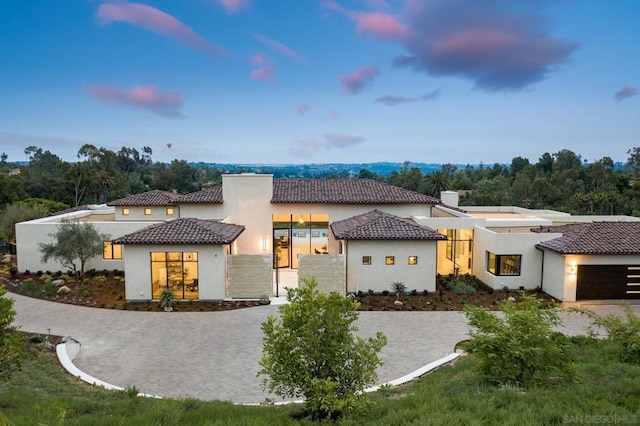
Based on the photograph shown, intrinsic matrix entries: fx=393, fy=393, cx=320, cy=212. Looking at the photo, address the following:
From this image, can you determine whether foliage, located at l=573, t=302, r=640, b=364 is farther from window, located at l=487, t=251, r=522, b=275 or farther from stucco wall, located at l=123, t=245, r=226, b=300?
stucco wall, located at l=123, t=245, r=226, b=300

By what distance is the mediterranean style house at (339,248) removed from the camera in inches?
752

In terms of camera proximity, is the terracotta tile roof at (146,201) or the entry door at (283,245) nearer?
the entry door at (283,245)

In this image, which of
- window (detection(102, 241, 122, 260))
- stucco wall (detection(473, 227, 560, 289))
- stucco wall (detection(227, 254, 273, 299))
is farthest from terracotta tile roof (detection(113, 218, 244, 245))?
stucco wall (detection(473, 227, 560, 289))

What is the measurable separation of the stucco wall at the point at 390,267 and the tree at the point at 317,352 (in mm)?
13904

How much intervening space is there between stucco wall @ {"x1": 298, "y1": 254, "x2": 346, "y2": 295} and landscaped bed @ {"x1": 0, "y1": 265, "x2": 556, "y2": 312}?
3.89ft

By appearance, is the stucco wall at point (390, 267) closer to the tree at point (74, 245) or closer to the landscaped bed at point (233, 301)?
the landscaped bed at point (233, 301)

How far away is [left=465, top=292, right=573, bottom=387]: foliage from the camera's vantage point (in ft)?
26.2

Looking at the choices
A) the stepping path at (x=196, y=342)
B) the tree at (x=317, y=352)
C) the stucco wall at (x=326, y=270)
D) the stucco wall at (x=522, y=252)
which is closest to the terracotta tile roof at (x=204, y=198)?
the stucco wall at (x=326, y=270)

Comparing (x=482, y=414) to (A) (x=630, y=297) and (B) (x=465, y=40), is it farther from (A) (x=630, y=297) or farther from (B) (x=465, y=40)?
(B) (x=465, y=40)

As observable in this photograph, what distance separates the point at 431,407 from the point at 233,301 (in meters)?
13.9

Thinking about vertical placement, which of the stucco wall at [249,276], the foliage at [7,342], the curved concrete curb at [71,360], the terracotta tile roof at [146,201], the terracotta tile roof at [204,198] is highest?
the terracotta tile roof at [204,198]

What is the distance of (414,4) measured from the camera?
23.0 meters

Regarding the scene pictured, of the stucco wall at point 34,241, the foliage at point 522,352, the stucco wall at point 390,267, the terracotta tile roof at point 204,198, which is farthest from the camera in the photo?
the terracotta tile roof at point 204,198

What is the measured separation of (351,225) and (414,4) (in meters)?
13.4
